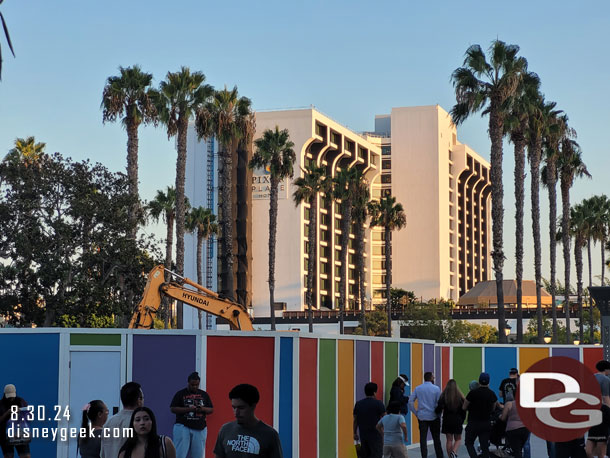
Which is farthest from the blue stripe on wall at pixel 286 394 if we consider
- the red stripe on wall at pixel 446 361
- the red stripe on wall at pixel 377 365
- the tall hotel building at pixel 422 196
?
the tall hotel building at pixel 422 196

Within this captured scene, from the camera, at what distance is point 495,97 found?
1686 inches

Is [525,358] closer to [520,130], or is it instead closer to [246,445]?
[520,130]

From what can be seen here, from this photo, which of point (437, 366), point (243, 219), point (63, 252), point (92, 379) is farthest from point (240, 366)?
point (243, 219)

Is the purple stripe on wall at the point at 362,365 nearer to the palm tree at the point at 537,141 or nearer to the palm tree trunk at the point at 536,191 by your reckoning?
the palm tree at the point at 537,141

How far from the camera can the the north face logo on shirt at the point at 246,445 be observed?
7.06 metres

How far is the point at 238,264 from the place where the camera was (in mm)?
114875

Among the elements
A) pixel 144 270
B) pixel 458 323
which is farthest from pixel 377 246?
pixel 144 270

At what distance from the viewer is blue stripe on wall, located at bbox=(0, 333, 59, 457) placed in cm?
1584

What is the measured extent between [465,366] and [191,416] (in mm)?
15068

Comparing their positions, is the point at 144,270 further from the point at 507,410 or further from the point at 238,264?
the point at 238,264

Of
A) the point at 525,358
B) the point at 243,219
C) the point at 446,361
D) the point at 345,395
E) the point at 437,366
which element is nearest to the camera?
the point at 345,395

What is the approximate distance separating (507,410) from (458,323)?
7214 centimetres

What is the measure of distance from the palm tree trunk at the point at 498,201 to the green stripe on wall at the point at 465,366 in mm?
13417

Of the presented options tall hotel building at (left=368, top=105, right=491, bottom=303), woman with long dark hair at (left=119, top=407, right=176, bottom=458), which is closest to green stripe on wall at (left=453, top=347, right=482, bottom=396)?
woman with long dark hair at (left=119, top=407, right=176, bottom=458)
